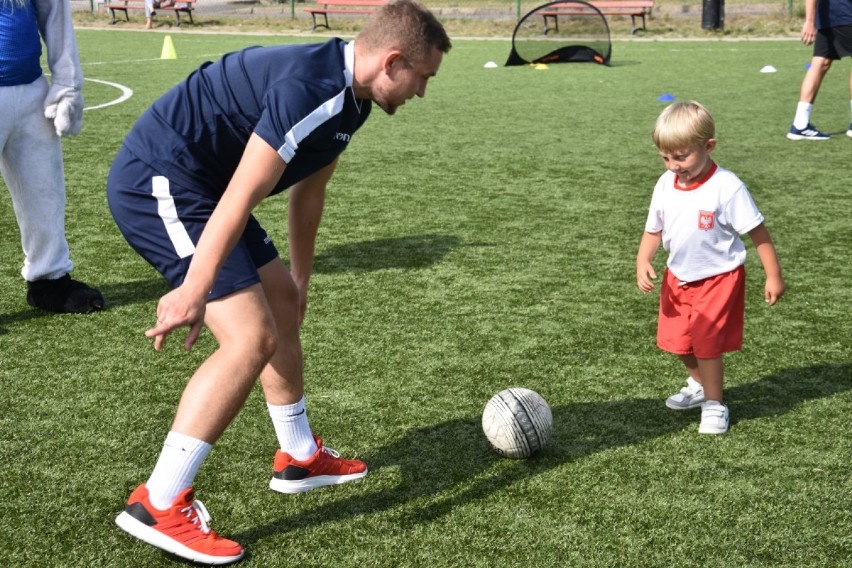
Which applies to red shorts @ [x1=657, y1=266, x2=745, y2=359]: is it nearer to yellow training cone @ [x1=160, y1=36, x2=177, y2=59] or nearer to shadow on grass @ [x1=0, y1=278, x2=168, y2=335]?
shadow on grass @ [x1=0, y1=278, x2=168, y2=335]

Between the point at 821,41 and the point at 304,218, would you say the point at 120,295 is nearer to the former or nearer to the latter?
the point at 304,218

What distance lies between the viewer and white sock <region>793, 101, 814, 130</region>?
35.1ft

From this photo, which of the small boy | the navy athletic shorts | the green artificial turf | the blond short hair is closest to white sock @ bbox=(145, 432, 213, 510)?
the green artificial turf

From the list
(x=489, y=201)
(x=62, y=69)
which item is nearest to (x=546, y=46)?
(x=489, y=201)

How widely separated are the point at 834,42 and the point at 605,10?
16.4 metres

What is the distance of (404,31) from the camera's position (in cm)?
310

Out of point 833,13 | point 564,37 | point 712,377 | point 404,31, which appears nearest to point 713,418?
point 712,377

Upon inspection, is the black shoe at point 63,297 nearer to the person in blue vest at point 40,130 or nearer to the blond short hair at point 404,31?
the person in blue vest at point 40,130

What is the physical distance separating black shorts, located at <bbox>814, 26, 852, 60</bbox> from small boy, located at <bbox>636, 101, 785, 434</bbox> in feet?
23.3

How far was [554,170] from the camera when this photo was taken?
950 centimetres

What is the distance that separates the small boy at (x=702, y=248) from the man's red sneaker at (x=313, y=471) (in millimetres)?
1457

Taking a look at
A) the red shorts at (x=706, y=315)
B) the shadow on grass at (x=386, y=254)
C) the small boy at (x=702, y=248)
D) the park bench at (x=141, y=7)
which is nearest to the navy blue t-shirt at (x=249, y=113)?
the small boy at (x=702, y=248)

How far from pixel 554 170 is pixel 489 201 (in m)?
1.40

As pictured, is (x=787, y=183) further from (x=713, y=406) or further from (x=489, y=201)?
(x=713, y=406)
